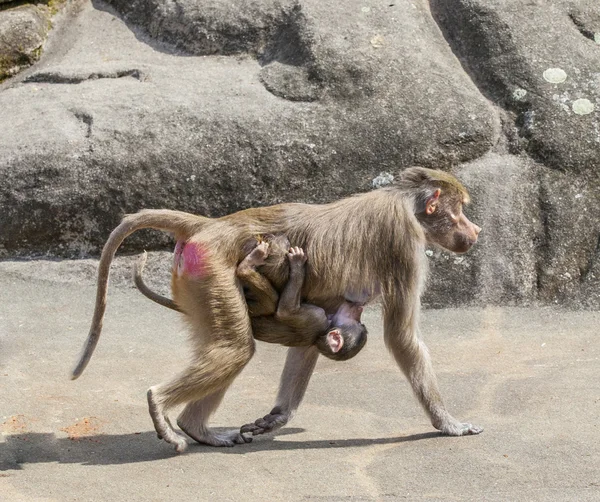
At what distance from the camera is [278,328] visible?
5945 millimetres

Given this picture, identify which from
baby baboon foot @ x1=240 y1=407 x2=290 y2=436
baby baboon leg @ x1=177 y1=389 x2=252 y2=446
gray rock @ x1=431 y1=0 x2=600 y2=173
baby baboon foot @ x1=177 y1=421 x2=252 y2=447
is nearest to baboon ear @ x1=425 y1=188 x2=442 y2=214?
baby baboon foot @ x1=240 y1=407 x2=290 y2=436

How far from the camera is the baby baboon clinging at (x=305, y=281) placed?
5.62 metres

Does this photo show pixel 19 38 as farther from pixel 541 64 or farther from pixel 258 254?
pixel 258 254

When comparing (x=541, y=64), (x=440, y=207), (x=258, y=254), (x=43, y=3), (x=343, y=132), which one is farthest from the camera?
(x=43, y=3)

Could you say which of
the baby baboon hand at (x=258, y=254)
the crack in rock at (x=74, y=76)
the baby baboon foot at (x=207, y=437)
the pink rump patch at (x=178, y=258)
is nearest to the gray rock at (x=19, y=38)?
the crack in rock at (x=74, y=76)

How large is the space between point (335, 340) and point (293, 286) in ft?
1.35

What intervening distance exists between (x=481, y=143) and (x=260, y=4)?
2677 mm

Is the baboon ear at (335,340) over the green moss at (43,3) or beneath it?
over

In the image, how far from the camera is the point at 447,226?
6.35 meters

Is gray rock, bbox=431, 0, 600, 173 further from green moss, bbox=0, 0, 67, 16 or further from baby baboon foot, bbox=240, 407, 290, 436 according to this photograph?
baby baboon foot, bbox=240, 407, 290, 436

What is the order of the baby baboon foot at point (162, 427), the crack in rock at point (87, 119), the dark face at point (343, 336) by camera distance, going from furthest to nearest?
the crack in rock at point (87, 119), the dark face at point (343, 336), the baby baboon foot at point (162, 427)

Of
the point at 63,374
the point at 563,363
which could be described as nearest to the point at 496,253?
the point at 563,363

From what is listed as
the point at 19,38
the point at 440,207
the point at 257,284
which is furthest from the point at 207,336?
the point at 19,38

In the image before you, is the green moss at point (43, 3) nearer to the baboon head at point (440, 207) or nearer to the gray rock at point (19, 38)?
the gray rock at point (19, 38)
